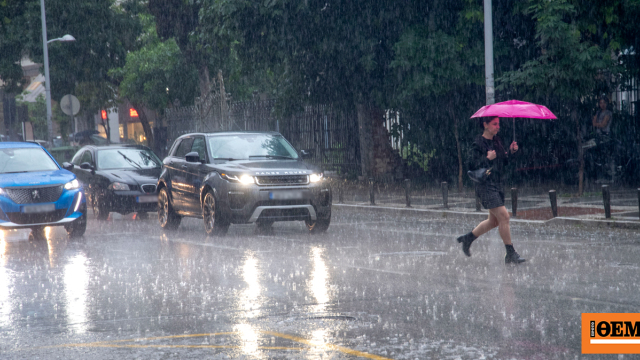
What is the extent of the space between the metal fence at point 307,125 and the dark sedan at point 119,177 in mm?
5349

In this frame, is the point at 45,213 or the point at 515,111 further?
the point at 45,213

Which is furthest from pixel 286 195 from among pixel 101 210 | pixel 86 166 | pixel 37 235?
pixel 86 166

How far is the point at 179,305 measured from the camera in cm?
772

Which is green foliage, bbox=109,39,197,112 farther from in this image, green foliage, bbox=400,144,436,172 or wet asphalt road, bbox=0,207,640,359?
wet asphalt road, bbox=0,207,640,359

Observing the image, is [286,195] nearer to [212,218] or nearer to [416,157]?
[212,218]

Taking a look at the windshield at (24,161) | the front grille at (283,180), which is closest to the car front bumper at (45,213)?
the windshield at (24,161)

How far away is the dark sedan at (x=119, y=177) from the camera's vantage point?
17.4 m

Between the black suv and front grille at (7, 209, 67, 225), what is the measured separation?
2.28 m

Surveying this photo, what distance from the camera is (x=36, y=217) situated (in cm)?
1340

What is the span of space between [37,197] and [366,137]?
1196 cm

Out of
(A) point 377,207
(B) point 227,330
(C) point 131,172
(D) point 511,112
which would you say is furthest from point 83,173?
(B) point 227,330

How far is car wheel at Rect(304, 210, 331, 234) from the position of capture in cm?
1370

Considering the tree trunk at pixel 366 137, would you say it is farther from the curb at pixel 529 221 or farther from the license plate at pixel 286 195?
the license plate at pixel 286 195

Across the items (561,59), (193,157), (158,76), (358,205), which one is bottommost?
(358,205)
